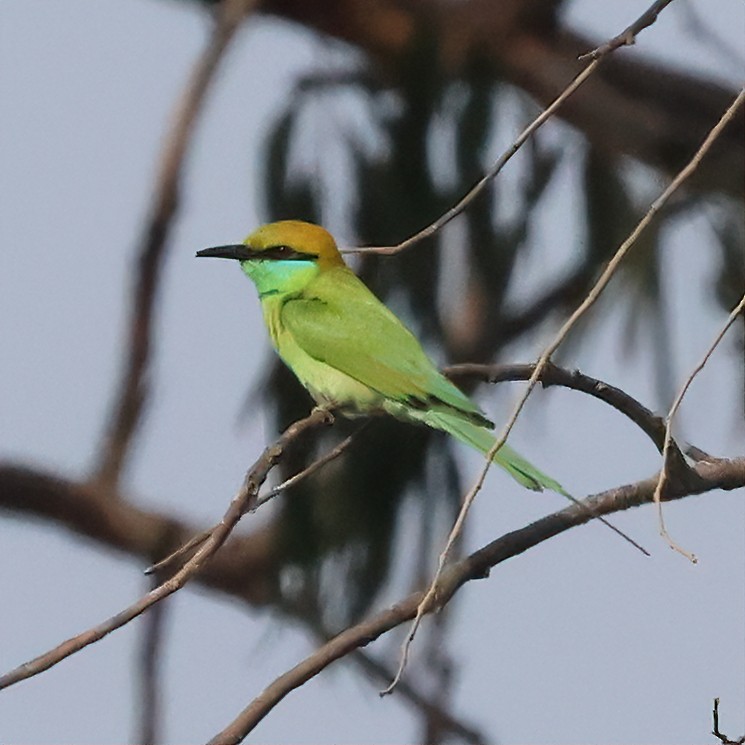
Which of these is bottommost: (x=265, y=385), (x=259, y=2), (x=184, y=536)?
(x=265, y=385)

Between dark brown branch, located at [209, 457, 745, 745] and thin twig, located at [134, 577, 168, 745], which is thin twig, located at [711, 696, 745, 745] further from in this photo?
thin twig, located at [134, 577, 168, 745]

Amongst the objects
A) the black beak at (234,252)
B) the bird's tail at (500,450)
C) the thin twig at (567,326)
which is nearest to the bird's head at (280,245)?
the black beak at (234,252)

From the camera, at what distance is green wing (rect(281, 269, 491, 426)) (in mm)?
1285

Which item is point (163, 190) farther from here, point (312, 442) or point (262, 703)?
point (262, 703)

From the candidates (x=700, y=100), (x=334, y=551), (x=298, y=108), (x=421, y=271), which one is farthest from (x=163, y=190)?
(x=700, y=100)

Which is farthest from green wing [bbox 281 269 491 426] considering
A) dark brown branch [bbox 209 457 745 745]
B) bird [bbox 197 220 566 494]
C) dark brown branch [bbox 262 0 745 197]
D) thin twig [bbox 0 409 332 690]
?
dark brown branch [bbox 262 0 745 197]

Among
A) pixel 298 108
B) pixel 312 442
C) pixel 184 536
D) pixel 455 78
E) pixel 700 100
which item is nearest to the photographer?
pixel 312 442

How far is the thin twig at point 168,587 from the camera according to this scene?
0.83 m

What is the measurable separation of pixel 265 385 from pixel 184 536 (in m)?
0.49

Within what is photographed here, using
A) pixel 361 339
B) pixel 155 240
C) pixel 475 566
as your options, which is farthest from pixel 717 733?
pixel 155 240

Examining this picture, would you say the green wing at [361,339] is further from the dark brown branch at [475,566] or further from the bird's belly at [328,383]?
the dark brown branch at [475,566]

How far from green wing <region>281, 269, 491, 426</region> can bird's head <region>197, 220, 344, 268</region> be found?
35mm

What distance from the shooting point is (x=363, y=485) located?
Result: 1.72 m

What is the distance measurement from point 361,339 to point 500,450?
0.31 metres
